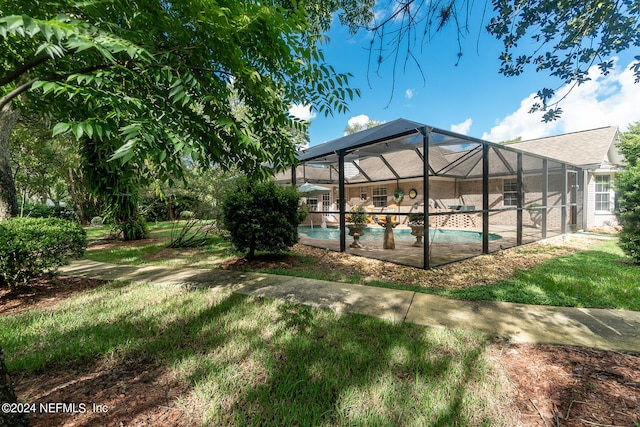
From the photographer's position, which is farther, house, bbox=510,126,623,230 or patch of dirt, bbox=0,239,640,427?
house, bbox=510,126,623,230

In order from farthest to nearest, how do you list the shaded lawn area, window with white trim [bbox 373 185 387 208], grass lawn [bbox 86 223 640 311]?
window with white trim [bbox 373 185 387 208]
grass lawn [bbox 86 223 640 311]
the shaded lawn area

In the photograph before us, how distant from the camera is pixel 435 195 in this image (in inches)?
578

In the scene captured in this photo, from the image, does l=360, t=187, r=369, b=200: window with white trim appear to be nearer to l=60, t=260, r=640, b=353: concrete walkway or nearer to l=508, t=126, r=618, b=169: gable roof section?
l=508, t=126, r=618, b=169: gable roof section

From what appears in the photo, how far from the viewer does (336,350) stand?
2.46 metres

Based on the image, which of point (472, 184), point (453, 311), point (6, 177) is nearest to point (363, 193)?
point (472, 184)

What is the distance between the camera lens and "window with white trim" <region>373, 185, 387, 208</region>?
57.1 feet

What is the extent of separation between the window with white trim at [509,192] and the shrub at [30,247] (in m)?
16.8

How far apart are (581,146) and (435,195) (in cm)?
732

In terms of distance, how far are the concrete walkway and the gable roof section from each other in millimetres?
12480

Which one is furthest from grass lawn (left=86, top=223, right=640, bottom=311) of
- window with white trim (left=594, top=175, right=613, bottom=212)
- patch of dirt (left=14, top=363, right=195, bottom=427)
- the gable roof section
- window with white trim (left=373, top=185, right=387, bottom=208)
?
window with white trim (left=373, top=185, right=387, bottom=208)

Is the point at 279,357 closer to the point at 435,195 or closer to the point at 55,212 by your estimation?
the point at 435,195

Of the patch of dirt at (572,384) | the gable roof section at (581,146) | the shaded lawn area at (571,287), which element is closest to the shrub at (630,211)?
the shaded lawn area at (571,287)

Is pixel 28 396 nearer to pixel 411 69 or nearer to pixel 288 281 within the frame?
pixel 288 281

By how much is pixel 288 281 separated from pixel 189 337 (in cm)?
220
